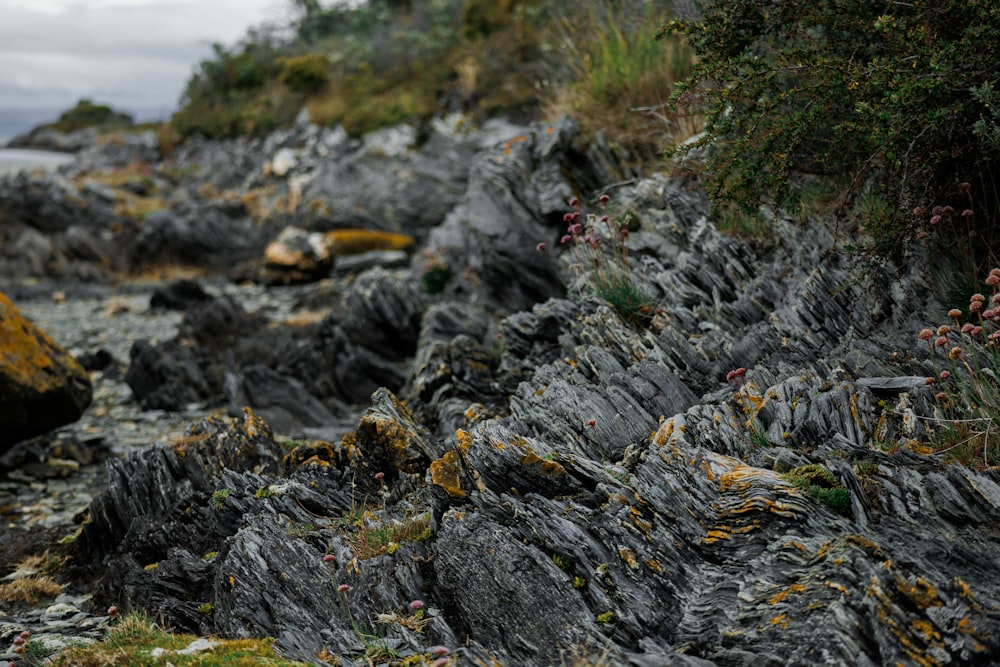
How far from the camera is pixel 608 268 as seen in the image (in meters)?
10.9

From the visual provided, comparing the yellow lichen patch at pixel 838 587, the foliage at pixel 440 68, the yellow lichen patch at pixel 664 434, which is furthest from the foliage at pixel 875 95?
the foliage at pixel 440 68

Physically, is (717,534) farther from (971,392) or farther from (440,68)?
(440,68)

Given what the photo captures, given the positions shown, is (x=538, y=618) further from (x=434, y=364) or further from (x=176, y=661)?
(x=434, y=364)

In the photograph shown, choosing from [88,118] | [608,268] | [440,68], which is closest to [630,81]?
[608,268]

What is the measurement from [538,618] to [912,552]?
278 centimetres

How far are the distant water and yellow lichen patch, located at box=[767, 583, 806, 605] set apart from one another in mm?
45190

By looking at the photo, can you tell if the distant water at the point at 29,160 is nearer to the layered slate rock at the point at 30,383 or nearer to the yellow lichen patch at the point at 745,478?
the layered slate rock at the point at 30,383

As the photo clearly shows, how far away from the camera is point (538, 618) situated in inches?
239

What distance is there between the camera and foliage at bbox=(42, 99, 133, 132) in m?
65.4

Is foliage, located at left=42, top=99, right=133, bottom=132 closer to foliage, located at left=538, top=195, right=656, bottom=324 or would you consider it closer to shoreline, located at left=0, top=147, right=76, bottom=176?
shoreline, located at left=0, top=147, right=76, bottom=176

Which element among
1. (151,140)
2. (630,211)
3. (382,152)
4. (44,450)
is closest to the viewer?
(630,211)

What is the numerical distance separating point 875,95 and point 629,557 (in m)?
6.10

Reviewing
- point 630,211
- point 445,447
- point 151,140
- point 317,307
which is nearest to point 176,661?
point 445,447

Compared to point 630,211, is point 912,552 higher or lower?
lower
